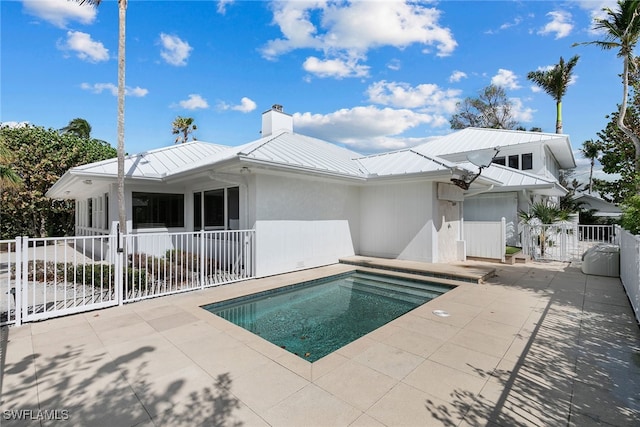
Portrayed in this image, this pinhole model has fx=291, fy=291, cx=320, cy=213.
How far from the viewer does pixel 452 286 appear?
7.37 m

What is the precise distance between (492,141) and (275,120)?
44.5ft

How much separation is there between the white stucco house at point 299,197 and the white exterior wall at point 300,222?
0.11 feet

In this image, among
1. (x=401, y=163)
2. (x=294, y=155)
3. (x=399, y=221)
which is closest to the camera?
(x=294, y=155)

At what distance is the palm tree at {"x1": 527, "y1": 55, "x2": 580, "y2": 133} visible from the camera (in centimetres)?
2122

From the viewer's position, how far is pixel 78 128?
27609 mm

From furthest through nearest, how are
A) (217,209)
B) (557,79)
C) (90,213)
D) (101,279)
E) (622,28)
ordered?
(557,79) → (90,213) → (622,28) → (217,209) → (101,279)

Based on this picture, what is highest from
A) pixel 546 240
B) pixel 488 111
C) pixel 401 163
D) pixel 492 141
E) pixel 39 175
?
pixel 488 111

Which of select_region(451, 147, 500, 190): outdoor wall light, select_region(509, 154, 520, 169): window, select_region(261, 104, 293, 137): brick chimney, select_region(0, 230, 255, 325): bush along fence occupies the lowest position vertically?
select_region(0, 230, 255, 325): bush along fence

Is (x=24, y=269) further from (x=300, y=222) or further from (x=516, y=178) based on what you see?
(x=516, y=178)

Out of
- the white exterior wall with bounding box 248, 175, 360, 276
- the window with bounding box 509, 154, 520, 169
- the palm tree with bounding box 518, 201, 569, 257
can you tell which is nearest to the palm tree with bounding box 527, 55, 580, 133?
the window with bounding box 509, 154, 520, 169

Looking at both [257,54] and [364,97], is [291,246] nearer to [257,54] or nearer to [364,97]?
[257,54]

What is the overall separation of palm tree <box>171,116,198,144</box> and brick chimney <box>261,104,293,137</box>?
1868cm

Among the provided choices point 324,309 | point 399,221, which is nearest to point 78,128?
point 399,221

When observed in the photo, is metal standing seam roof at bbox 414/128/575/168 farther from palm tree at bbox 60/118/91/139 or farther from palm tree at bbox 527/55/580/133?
palm tree at bbox 60/118/91/139
